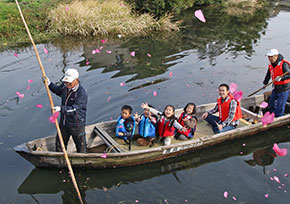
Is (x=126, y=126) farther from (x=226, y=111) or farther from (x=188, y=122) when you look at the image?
(x=226, y=111)

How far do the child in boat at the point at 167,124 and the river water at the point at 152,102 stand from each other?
0.60 meters

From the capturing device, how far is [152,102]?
9.89m

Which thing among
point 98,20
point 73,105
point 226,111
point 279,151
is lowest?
point 279,151

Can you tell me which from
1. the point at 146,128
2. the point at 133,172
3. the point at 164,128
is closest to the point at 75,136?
the point at 133,172

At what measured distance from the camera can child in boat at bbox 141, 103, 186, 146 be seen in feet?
22.2

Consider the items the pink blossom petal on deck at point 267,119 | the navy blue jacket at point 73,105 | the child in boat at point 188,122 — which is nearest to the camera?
the navy blue jacket at point 73,105

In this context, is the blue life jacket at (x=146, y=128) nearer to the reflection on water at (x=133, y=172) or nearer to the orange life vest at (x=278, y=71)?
the reflection on water at (x=133, y=172)

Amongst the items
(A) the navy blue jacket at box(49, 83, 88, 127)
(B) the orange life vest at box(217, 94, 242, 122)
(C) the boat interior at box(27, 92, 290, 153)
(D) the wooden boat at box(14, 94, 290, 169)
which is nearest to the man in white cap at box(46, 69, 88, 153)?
(A) the navy blue jacket at box(49, 83, 88, 127)

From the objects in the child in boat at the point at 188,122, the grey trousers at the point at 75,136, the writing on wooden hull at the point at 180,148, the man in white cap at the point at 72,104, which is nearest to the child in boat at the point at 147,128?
the writing on wooden hull at the point at 180,148

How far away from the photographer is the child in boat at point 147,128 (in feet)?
22.7

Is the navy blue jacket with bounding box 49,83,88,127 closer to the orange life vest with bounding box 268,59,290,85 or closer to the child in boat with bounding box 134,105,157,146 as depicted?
the child in boat with bounding box 134,105,157,146

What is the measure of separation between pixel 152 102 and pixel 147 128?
3031 millimetres

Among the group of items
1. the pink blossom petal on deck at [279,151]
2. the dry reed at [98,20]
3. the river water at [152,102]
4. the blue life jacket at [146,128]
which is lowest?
the pink blossom petal on deck at [279,151]

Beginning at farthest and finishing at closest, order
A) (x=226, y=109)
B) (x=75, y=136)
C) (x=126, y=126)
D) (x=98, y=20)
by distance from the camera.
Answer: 1. (x=98, y=20)
2. (x=226, y=109)
3. (x=126, y=126)
4. (x=75, y=136)
